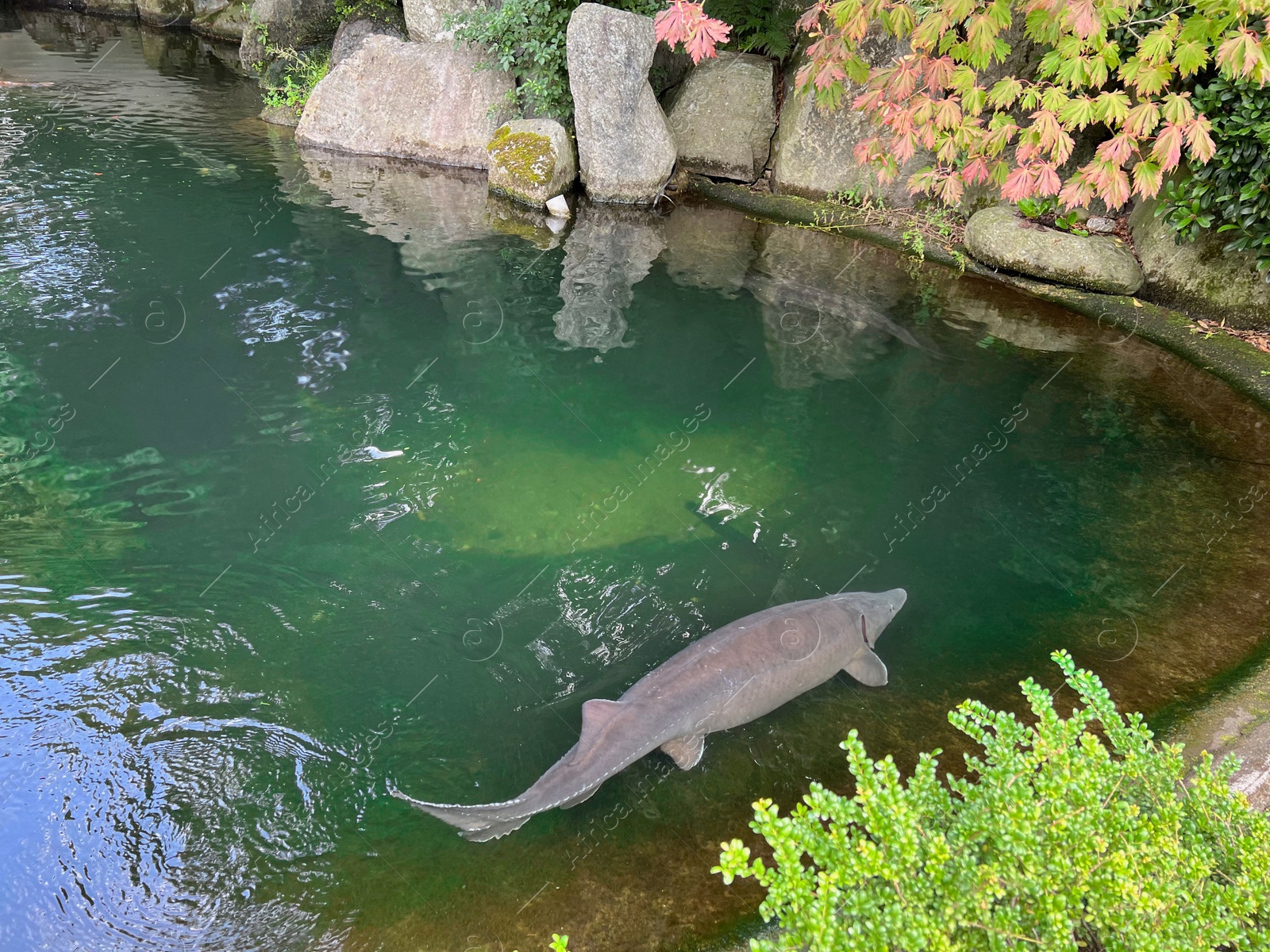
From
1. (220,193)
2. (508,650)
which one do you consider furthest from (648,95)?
(508,650)

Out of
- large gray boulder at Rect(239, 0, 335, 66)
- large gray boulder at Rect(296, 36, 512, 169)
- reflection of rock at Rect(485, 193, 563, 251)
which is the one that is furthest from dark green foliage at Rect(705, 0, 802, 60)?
large gray boulder at Rect(239, 0, 335, 66)

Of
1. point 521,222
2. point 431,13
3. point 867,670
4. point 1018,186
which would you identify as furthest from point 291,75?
point 867,670

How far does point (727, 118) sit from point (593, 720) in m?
12.5

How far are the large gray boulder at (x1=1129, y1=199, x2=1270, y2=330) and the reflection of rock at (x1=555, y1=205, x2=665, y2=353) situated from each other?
6540 mm

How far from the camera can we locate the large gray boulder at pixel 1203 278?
8.91 meters

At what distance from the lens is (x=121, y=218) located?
9906mm

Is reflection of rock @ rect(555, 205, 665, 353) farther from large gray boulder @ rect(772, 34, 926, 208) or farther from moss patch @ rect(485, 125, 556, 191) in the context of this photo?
large gray boulder @ rect(772, 34, 926, 208)

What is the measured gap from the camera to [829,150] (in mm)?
12805

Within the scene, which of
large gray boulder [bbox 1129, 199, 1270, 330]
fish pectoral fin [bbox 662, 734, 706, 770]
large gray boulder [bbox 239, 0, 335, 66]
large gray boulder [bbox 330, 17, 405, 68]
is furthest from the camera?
large gray boulder [bbox 239, 0, 335, 66]

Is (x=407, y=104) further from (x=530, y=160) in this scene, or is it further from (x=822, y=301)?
(x=822, y=301)

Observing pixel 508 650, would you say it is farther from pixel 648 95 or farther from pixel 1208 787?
pixel 648 95

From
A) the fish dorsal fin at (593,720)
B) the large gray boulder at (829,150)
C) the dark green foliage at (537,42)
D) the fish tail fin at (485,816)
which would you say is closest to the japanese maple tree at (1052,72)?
the large gray boulder at (829,150)

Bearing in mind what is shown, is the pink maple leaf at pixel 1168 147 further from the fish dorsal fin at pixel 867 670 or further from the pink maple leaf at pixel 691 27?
the fish dorsal fin at pixel 867 670

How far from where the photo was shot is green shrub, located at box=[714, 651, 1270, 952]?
2086 millimetres
